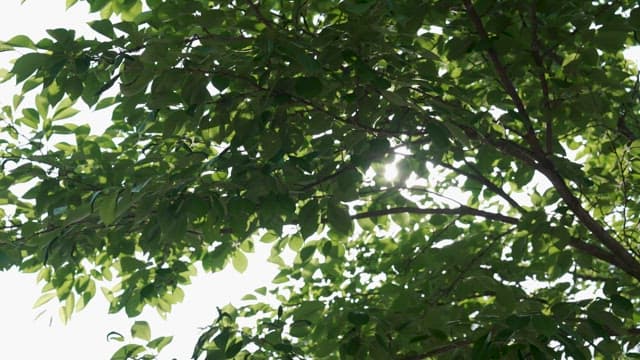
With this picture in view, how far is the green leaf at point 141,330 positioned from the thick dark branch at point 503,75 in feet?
6.46

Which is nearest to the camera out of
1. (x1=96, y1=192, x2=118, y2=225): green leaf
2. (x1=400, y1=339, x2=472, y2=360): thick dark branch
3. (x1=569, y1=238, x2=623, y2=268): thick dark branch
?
(x1=96, y1=192, x2=118, y2=225): green leaf

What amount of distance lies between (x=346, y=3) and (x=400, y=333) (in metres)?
1.50

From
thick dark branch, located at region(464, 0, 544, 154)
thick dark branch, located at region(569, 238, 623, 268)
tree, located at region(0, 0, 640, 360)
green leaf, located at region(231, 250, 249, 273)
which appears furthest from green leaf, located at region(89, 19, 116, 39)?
thick dark branch, located at region(569, 238, 623, 268)

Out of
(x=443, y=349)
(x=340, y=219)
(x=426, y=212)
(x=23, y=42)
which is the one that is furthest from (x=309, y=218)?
(x=23, y=42)

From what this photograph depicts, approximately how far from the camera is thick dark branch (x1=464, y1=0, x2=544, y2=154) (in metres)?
2.77

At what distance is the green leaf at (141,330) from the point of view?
3.33 metres

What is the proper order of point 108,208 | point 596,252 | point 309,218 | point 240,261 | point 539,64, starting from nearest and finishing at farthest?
point 108,208
point 309,218
point 539,64
point 596,252
point 240,261

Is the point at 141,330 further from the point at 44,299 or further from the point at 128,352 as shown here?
the point at 44,299

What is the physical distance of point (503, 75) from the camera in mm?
3020

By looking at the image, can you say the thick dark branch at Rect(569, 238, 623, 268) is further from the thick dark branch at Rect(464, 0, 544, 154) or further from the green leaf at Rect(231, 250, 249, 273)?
the green leaf at Rect(231, 250, 249, 273)

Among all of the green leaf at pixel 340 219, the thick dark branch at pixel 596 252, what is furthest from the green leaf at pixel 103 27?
the thick dark branch at pixel 596 252

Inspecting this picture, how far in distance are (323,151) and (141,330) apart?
1.32 m

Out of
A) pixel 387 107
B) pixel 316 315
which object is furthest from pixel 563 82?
pixel 316 315

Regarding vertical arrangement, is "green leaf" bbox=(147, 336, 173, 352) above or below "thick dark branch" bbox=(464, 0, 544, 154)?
below
